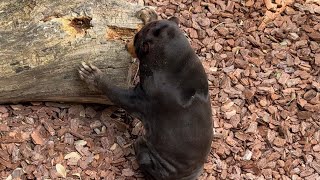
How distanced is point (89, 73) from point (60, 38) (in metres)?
0.38

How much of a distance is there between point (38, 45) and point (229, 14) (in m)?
2.40

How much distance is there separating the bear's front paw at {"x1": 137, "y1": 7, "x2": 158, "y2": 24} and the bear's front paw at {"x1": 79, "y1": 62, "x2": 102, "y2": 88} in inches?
22.7

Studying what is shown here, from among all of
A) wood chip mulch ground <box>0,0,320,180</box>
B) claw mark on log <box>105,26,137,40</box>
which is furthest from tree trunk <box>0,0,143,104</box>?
wood chip mulch ground <box>0,0,320,180</box>

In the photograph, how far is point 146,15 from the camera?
5379 millimetres

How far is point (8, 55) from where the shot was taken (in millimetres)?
5418

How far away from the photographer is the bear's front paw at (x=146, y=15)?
17.7 ft

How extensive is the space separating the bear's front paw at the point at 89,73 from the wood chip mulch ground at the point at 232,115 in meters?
0.54

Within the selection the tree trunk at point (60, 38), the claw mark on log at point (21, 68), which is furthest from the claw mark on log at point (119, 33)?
the claw mark on log at point (21, 68)

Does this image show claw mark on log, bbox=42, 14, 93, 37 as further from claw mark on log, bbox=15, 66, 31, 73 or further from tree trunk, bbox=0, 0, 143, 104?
claw mark on log, bbox=15, 66, 31, 73

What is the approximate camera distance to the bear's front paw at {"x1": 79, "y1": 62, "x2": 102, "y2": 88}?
5.39m

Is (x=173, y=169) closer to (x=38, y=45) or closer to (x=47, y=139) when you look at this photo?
(x=47, y=139)

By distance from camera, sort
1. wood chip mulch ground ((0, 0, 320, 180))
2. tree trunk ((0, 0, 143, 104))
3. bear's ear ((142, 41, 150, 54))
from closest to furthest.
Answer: bear's ear ((142, 41, 150, 54)), tree trunk ((0, 0, 143, 104)), wood chip mulch ground ((0, 0, 320, 180))

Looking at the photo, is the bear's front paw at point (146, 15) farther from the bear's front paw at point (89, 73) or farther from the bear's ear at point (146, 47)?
the bear's front paw at point (89, 73)

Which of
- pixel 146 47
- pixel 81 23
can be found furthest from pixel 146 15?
pixel 81 23
